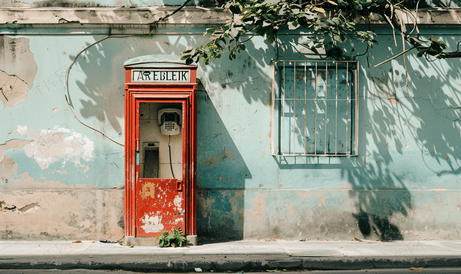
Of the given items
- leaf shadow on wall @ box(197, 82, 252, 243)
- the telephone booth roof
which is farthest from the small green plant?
the telephone booth roof

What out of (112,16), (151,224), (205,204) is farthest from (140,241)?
(112,16)

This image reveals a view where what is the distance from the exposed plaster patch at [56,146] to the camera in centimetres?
568

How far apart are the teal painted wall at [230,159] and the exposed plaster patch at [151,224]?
71cm

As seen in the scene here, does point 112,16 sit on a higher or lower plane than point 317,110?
higher

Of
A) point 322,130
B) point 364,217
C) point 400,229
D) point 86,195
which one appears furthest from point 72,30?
point 400,229

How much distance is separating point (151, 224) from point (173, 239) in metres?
0.38

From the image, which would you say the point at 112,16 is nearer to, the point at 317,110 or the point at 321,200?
the point at 317,110

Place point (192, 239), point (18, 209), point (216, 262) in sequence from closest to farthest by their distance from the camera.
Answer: point (216, 262)
point (192, 239)
point (18, 209)

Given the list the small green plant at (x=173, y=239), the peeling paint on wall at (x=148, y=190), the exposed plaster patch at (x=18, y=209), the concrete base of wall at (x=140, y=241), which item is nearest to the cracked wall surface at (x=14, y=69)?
the exposed plaster patch at (x=18, y=209)

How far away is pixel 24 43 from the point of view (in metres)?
5.69

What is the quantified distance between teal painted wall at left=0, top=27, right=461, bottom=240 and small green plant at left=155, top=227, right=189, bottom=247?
55cm

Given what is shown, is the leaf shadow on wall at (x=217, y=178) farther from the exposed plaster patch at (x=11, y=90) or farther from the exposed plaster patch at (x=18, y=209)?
the exposed plaster patch at (x=11, y=90)

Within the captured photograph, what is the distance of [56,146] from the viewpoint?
18.7ft

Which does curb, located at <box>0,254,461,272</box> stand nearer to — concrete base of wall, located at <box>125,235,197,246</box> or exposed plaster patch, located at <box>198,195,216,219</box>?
concrete base of wall, located at <box>125,235,197,246</box>
